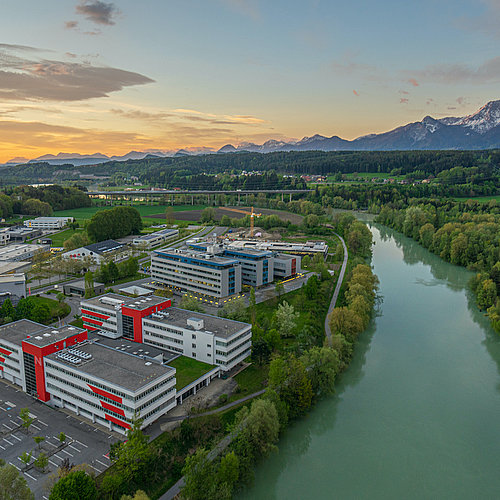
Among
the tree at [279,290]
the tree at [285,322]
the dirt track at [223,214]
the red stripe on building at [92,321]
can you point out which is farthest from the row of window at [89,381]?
the dirt track at [223,214]

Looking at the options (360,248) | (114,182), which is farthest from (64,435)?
(114,182)

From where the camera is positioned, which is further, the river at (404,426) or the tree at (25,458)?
the river at (404,426)

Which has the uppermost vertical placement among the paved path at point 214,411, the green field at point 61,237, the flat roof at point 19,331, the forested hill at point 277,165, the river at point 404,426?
the forested hill at point 277,165

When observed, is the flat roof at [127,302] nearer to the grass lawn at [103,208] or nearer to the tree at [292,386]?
the tree at [292,386]

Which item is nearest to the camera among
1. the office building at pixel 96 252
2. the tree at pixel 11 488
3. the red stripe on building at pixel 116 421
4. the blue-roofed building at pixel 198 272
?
the tree at pixel 11 488

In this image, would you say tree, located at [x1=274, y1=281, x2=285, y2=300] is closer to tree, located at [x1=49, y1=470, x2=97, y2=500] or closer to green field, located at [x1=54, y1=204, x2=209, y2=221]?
tree, located at [x1=49, y1=470, x2=97, y2=500]

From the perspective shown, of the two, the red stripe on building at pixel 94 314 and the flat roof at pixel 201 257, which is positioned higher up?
the flat roof at pixel 201 257

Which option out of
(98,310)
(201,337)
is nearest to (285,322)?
(201,337)

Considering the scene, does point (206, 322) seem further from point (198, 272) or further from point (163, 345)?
point (198, 272)

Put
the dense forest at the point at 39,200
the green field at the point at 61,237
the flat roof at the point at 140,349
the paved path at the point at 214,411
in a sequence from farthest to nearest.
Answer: the dense forest at the point at 39,200 < the green field at the point at 61,237 < the flat roof at the point at 140,349 < the paved path at the point at 214,411
